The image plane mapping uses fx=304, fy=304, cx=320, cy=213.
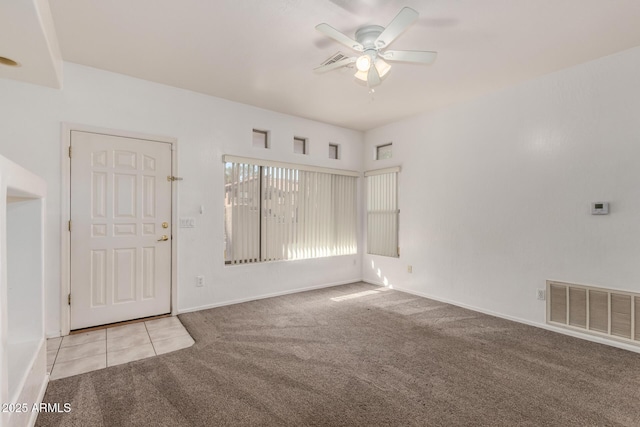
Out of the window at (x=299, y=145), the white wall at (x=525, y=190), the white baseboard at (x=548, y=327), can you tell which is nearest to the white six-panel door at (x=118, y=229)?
the window at (x=299, y=145)

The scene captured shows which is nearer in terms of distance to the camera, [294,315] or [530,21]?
[530,21]

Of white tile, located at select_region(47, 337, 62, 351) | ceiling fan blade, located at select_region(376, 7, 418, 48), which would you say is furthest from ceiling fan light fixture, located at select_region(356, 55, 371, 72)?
white tile, located at select_region(47, 337, 62, 351)

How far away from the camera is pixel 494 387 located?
7.19ft

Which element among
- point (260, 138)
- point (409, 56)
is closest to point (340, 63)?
point (409, 56)

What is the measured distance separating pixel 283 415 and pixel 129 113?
135 inches

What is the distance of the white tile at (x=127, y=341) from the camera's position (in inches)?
112

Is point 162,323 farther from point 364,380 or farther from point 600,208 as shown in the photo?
point 600,208

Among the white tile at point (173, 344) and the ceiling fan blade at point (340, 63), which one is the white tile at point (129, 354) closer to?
the white tile at point (173, 344)

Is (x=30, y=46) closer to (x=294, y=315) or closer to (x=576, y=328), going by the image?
(x=294, y=315)

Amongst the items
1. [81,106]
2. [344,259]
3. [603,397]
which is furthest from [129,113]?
[603,397]

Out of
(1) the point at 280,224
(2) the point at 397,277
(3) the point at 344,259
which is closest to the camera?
(1) the point at 280,224

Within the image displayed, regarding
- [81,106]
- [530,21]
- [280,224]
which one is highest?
[530,21]

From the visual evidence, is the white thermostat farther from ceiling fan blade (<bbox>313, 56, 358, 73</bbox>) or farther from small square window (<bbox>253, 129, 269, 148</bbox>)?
small square window (<bbox>253, 129, 269, 148</bbox>)

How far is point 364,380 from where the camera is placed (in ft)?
7.47
